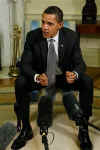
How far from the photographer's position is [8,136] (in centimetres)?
211

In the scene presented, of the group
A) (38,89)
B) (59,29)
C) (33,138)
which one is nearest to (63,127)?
(33,138)

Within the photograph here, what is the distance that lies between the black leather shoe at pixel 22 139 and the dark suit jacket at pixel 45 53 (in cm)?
38

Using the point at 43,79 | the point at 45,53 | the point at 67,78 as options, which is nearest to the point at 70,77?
the point at 67,78

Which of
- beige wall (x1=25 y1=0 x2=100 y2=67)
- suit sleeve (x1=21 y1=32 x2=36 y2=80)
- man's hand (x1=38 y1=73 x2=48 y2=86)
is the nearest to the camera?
man's hand (x1=38 y1=73 x2=48 y2=86)

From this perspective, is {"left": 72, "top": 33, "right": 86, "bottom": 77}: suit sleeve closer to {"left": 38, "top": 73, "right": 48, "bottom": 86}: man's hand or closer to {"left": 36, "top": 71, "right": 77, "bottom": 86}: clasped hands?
{"left": 36, "top": 71, "right": 77, "bottom": 86}: clasped hands

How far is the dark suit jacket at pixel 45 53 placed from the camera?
72.0 inches

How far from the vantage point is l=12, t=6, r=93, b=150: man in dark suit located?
1.71m

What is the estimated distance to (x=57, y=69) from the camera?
1.86 metres

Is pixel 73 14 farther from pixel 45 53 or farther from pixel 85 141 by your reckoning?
pixel 85 141

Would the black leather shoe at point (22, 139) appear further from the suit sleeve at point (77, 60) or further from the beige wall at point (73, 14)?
the beige wall at point (73, 14)

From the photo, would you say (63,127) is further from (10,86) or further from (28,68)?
(10,86)

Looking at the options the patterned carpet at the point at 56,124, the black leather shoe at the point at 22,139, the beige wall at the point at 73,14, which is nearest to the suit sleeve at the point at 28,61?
the black leather shoe at the point at 22,139

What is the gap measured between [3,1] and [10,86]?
3.79 feet

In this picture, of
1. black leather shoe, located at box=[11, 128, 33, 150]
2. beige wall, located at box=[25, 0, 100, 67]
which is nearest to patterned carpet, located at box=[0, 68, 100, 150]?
black leather shoe, located at box=[11, 128, 33, 150]
